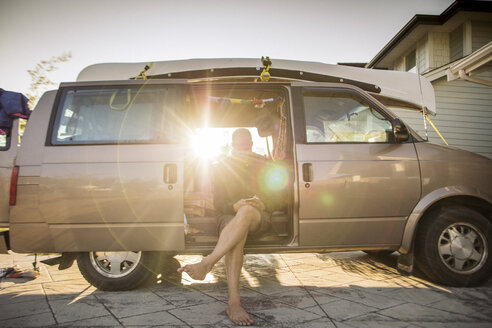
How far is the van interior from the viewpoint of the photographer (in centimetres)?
338

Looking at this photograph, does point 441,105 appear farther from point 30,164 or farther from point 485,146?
point 30,164

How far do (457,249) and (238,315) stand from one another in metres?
2.35

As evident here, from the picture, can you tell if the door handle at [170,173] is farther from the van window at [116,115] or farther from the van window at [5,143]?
the van window at [5,143]

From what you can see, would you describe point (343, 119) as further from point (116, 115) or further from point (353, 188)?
point (116, 115)

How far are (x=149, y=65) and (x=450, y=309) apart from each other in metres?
3.74

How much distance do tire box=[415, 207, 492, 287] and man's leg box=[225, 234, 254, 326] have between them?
6.34 ft

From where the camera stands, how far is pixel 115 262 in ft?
10.9

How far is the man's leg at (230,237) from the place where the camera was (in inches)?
105

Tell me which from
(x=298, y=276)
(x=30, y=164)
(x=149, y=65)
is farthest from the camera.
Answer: (x=298, y=276)

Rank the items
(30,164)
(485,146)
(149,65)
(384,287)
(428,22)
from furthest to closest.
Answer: (428,22) → (485,146) → (149,65) → (384,287) → (30,164)

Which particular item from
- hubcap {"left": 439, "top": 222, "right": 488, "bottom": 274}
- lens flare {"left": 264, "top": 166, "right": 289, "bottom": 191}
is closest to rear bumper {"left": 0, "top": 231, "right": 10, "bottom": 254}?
lens flare {"left": 264, "top": 166, "right": 289, "bottom": 191}

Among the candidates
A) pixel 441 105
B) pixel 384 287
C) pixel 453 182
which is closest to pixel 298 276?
pixel 384 287

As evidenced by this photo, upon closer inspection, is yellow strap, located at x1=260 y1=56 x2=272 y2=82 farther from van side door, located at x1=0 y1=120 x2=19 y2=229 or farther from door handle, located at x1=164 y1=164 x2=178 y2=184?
van side door, located at x1=0 y1=120 x2=19 y2=229

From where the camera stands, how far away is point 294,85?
11.7 feet
